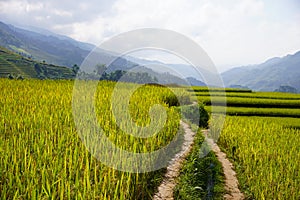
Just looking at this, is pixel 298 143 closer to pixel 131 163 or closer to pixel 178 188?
pixel 178 188

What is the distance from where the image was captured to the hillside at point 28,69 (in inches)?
3942

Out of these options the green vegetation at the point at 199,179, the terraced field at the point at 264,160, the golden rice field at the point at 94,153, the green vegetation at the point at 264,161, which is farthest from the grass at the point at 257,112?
the green vegetation at the point at 199,179

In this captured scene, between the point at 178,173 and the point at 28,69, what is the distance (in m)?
110

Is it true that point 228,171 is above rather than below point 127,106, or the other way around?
below

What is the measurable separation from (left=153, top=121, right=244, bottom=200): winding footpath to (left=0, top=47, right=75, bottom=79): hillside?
321 feet

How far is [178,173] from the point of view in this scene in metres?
4.94

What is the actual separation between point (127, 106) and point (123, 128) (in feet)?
7.81

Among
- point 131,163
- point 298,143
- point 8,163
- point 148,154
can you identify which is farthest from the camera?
point 298,143

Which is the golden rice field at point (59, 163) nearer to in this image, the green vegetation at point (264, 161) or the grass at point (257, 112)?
the green vegetation at point (264, 161)

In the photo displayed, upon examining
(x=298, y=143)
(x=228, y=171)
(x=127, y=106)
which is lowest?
(x=228, y=171)

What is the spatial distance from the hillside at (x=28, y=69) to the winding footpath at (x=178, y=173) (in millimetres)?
97827

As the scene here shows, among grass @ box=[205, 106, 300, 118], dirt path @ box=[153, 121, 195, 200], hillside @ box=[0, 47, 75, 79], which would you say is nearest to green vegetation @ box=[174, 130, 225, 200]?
dirt path @ box=[153, 121, 195, 200]

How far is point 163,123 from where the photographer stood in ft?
22.0

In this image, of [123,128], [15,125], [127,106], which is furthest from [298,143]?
[15,125]
